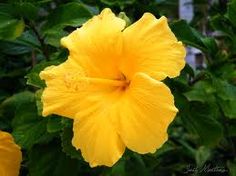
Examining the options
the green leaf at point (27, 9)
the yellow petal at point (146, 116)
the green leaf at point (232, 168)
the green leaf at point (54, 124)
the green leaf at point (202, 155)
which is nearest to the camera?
the yellow petal at point (146, 116)

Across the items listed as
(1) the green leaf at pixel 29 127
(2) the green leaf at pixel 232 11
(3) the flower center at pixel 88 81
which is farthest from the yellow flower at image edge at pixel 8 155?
(2) the green leaf at pixel 232 11

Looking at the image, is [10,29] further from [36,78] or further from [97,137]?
[97,137]

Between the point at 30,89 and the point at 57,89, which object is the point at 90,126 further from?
the point at 30,89

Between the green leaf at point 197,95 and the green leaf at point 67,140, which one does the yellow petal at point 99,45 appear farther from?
the green leaf at point 197,95

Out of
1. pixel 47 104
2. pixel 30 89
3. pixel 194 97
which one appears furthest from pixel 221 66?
pixel 30 89

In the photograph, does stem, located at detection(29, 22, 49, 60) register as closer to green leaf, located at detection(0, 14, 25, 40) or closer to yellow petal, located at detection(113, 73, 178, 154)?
green leaf, located at detection(0, 14, 25, 40)

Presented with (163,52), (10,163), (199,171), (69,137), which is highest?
(163,52)

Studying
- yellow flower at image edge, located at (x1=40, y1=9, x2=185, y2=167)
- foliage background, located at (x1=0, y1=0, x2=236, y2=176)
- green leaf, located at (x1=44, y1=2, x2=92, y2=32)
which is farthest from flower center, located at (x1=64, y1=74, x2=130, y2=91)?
green leaf, located at (x1=44, y1=2, x2=92, y2=32)
